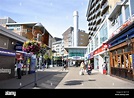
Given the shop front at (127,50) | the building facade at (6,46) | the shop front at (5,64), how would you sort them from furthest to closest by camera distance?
the shop front at (127,50)
the building facade at (6,46)
the shop front at (5,64)

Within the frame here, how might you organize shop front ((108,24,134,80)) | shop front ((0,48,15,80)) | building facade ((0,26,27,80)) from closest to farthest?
shop front ((0,48,15,80)) < building facade ((0,26,27,80)) < shop front ((108,24,134,80))

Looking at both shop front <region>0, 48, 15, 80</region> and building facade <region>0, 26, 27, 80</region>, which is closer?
shop front <region>0, 48, 15, 80</region>

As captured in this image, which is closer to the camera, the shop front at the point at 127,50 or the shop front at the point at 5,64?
the shop front at the point at 5,64

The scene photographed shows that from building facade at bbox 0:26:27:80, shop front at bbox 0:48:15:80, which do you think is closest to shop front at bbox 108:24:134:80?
building facade at bbox 0:26:27:80

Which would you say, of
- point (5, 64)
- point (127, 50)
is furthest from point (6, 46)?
point (127, 50)

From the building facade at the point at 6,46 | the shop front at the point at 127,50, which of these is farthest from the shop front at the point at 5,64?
the shop front at the point at 127,50

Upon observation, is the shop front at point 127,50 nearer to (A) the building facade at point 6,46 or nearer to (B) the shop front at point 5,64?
(A) the building facade at point 6,46

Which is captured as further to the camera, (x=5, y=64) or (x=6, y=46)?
(x=6, y=46)

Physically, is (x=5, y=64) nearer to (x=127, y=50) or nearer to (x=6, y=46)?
(x=6, y=46)

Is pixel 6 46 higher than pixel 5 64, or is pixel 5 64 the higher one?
pixel 6 46

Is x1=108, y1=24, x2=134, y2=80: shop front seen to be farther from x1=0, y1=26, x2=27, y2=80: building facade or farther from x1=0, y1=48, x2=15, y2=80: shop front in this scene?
x1=0, y1=48, x2=15, y2=80: shop front

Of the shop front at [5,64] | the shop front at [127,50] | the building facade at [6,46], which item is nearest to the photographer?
the shop front at [5,64]
